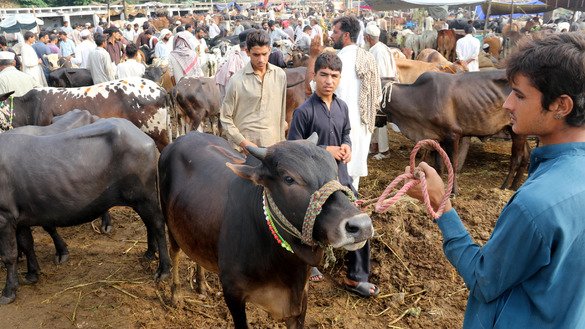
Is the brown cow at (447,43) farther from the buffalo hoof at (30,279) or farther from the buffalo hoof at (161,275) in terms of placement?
the buffalo hoof at (30,279)

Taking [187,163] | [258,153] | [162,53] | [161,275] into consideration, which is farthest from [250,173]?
[162,53]

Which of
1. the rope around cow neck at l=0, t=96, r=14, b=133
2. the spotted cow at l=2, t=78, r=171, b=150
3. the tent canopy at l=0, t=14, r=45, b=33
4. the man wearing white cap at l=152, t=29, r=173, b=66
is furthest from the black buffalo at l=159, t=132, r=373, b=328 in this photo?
the tent canopy at l=0, t=14, r=45, b=33

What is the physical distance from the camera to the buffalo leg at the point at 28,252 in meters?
4.72

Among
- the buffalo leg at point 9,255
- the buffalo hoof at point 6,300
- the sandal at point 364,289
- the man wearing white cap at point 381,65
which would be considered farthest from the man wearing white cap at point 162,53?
the sandal at point 364,289

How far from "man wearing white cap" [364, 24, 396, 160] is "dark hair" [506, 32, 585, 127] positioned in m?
6.47

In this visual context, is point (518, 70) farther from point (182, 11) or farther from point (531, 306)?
point (182, 11)

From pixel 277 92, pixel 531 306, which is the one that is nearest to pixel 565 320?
pixel 531 306

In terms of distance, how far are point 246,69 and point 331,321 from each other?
7.93ft

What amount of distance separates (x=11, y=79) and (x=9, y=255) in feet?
13.2

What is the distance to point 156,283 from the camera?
4.65 metres

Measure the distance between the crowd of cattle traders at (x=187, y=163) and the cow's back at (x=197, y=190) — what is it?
0.04 feet

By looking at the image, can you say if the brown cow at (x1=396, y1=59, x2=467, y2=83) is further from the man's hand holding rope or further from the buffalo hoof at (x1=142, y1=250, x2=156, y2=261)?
the man's hand holding rope

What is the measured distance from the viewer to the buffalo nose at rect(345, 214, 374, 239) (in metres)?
2.03

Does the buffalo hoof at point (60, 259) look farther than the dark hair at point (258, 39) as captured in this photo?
Yes
